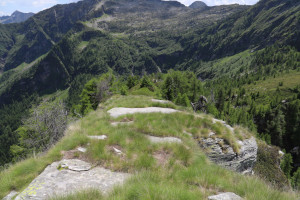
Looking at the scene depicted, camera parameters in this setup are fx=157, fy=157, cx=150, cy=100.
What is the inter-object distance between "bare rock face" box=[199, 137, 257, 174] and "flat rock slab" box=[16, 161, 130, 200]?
20.9ft

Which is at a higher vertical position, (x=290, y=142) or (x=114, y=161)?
(x=114, y=161)

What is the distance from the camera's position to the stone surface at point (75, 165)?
579 centimetres

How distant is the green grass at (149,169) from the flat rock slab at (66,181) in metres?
0.38

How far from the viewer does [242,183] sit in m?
4.50

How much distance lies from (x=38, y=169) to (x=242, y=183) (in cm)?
675

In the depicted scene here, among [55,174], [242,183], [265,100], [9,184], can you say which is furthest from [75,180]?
[265,100]

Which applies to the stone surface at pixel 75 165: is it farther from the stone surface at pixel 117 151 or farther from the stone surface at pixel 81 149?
the stone surface at pixel 117 151

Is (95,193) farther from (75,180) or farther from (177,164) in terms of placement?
(177,164)

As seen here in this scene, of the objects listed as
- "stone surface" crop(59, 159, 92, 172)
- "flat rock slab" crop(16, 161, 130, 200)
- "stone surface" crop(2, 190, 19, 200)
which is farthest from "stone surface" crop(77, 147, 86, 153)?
"stone surface" crop(2, 190, 19, 200)

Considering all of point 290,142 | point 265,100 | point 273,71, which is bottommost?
point 290,142

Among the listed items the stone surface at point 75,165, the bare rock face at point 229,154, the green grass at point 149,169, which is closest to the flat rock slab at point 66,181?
the stone surface at point 75,165

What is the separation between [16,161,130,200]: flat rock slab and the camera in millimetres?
4406

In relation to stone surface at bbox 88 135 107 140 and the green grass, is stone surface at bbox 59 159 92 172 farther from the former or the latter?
stone surface at bbox 88 135 107 140

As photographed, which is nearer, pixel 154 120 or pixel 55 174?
pixel 55 174
